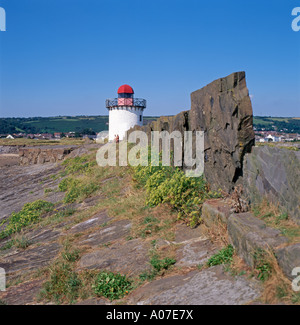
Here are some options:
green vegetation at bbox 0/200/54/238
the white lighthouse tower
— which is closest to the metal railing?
the white lighthouse tower

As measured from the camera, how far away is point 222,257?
430cm

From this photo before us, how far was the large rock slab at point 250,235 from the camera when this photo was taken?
3674mm

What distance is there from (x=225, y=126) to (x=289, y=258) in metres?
2.86

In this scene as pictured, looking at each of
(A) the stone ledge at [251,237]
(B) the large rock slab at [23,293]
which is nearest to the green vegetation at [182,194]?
(A) the stone ledge at [251,237]

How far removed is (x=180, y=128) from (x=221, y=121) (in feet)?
7.13

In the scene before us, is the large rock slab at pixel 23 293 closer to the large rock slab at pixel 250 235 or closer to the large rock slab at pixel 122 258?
the large rock slab at pixel 122 258

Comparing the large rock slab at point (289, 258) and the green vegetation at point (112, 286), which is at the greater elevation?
the large rock slab at point (289, 258)

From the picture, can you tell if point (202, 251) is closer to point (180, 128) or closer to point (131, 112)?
point (180, 128)

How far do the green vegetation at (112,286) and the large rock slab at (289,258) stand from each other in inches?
75.8

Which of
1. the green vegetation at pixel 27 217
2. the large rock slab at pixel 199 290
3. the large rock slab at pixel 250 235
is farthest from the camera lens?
the green vegetation at pixel 27 217

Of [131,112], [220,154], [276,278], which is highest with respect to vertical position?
[131,112]

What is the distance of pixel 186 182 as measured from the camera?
6.45 metres

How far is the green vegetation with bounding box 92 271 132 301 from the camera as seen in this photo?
4.25 m
